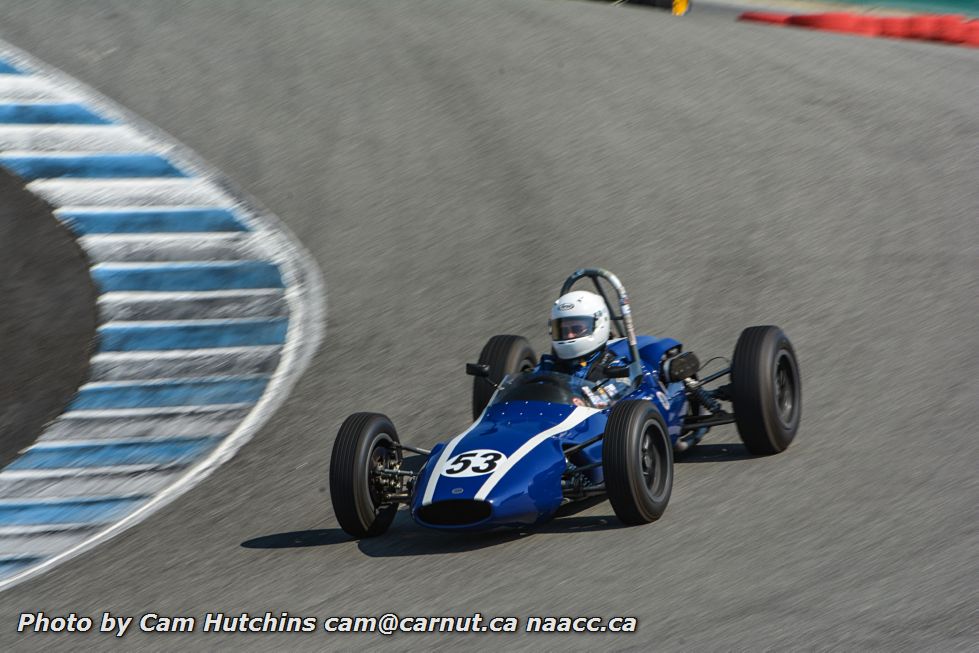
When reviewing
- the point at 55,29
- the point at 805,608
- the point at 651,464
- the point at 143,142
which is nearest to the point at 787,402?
the point at 651,464

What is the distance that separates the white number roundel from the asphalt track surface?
1.39 feet

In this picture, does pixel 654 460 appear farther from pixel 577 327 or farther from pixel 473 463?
pixel 577 327

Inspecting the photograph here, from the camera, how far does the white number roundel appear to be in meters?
6.97

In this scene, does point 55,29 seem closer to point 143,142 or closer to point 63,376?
point 143,142

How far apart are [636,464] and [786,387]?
213cm

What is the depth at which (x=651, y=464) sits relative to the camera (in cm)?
730

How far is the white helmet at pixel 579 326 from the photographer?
817cm

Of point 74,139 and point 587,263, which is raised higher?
point 74,139

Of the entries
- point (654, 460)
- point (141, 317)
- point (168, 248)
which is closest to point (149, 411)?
point (141, 317)

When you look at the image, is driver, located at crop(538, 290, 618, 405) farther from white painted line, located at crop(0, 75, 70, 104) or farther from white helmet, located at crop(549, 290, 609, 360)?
white painted line, located at crop(0, 75, 70, 104)

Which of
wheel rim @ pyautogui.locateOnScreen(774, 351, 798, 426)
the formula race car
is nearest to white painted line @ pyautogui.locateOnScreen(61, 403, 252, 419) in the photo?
the formula race car

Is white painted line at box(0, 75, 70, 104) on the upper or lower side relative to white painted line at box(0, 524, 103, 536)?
upper

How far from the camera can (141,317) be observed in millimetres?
10852

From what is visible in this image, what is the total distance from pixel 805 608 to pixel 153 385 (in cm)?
601
